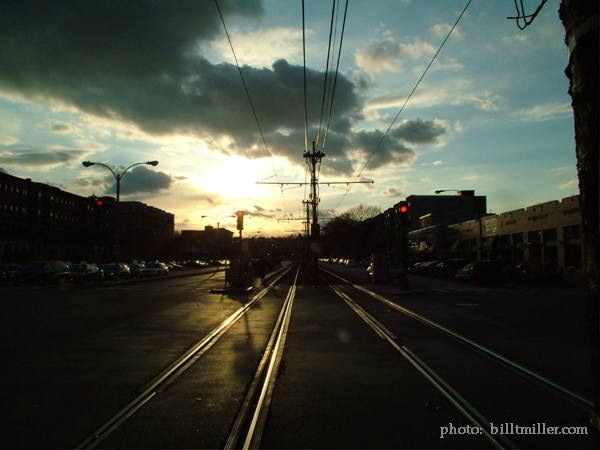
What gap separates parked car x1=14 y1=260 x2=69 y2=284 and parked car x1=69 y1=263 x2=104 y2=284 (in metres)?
0.51

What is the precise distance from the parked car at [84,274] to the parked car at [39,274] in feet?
1.68

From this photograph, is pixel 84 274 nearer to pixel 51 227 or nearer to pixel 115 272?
pixel 115 272

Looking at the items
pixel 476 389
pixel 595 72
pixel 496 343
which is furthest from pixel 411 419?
pixel 496 343

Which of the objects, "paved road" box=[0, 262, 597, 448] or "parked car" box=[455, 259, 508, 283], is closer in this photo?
"paved road" box=[0, 262, 597, 448]

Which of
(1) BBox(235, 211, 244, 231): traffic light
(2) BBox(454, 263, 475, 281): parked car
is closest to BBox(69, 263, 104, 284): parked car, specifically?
(1) BBox(235, 211, 244, 231): traffic light

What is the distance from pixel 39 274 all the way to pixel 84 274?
3.01m

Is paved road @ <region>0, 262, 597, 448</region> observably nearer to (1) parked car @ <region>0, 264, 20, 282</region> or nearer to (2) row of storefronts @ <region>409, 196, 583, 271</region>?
(2) row of storefronts @ <region>409, 196, 583, 271</region>

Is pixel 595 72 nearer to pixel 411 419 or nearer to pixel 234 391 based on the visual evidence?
pixel 411 419

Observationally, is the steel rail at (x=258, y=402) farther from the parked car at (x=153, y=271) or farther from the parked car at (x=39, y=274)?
the parked car at (x=153, y=271)

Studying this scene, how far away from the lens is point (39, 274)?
3884 centimetres

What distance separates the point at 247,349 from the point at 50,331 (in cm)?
559

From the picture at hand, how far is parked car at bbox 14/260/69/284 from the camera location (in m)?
38.8

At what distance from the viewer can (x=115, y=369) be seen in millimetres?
8523

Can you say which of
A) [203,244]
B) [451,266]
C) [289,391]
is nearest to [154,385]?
[289,391]
